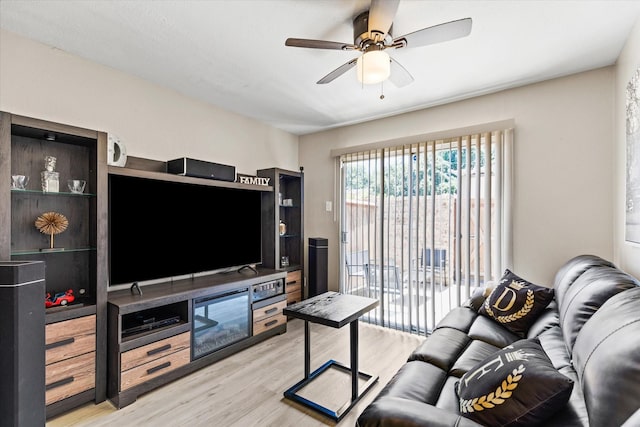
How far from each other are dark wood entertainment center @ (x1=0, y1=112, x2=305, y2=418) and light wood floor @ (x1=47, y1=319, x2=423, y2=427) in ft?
0.34

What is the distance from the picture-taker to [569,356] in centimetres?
144

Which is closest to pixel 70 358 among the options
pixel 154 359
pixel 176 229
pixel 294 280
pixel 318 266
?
pixel 154 359

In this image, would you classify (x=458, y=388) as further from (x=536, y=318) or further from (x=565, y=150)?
(x=565, y=150)

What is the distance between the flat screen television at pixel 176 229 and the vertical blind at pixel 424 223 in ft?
4.29

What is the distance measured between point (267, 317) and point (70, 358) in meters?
1.63

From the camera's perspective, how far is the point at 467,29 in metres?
1.58

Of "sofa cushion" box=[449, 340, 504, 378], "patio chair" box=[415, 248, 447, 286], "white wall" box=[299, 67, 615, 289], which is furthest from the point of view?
"patio chair" box=[415, 248, 447, 286]

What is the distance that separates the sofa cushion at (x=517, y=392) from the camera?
3.35 feet

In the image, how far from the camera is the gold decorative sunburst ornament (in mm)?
2076

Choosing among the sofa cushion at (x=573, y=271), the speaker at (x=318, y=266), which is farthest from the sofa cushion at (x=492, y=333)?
the speaker at (x=318, y=266)

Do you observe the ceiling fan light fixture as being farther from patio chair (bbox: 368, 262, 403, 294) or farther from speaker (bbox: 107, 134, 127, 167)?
patio chair (bbox: 368, 262, 403, 294)

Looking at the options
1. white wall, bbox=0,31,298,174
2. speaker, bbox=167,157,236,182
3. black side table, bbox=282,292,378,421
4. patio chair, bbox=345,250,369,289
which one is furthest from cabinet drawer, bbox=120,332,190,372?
patio chair, bbox=345,250,369,289

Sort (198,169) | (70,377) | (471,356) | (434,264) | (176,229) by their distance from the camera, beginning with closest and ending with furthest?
(471,356), (70,377), (176,229), (198,169), (434,264)

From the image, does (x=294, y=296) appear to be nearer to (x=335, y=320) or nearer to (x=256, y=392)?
(x=256, y=392)
